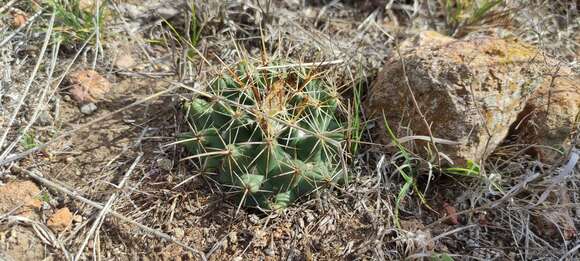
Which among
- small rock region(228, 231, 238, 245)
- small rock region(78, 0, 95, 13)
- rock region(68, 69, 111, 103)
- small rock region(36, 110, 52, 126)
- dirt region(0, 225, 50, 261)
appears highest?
small rock region(78, 0, 95, 13)

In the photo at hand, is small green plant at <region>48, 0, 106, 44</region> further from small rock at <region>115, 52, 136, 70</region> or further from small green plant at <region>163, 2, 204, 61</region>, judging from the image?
small green plant at <region>163, 2, 204, 61</region>

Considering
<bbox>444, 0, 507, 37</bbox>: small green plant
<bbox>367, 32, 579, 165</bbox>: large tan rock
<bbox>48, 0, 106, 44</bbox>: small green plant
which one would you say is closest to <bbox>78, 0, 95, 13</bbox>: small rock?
<bbox>48, 0, 106, 44</bbox>: small green plant

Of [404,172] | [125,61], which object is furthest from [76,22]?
[404,172]

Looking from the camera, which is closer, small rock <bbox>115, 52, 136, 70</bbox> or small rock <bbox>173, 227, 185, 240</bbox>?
small rock <bbox>173, 227, 185, 240</bbox>

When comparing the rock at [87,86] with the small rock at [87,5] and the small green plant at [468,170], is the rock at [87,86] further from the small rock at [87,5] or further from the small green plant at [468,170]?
the small green plant at [468,170]

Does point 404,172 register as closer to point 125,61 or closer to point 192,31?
point 192,31

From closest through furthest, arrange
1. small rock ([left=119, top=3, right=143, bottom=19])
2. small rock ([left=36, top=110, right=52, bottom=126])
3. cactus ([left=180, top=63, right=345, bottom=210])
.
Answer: cactus ([left=180, top=63, right=345, bottom=210]) < small rock ([left=36, top=110, right=52, bottom=126]) < small rock ([left=119, top=3, right=143, bottom=19])
